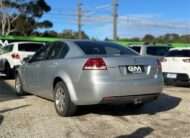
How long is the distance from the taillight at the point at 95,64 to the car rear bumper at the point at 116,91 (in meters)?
0.29

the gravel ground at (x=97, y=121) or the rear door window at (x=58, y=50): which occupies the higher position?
the rear door window at (x=58, y=50)

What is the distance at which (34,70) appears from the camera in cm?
1084

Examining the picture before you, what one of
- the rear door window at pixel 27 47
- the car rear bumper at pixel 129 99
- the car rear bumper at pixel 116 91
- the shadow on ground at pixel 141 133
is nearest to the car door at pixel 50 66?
the car rear bumper at pixel 116 91

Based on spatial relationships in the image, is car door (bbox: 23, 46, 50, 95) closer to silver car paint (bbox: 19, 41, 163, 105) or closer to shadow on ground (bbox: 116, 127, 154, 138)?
silver car paint (bbox: 19, 41, 163, 105)

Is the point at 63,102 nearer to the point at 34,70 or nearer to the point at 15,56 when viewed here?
the point at 34,70

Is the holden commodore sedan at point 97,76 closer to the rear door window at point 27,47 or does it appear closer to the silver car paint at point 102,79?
the silver car paint at point 102,79

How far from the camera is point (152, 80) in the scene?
8922 millimetres

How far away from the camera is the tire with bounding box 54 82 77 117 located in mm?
8906

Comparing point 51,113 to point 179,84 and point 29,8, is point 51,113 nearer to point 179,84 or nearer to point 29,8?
point 179,84

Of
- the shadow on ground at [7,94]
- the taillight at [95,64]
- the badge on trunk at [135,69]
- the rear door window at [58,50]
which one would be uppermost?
the rear door window at [58,50]

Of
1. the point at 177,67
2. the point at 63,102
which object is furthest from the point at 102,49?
the point at 177,67

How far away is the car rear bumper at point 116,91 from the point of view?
8406 millimetres

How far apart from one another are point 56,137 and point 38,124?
1.09 meters

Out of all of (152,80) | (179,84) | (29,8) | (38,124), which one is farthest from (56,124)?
(29,8)
